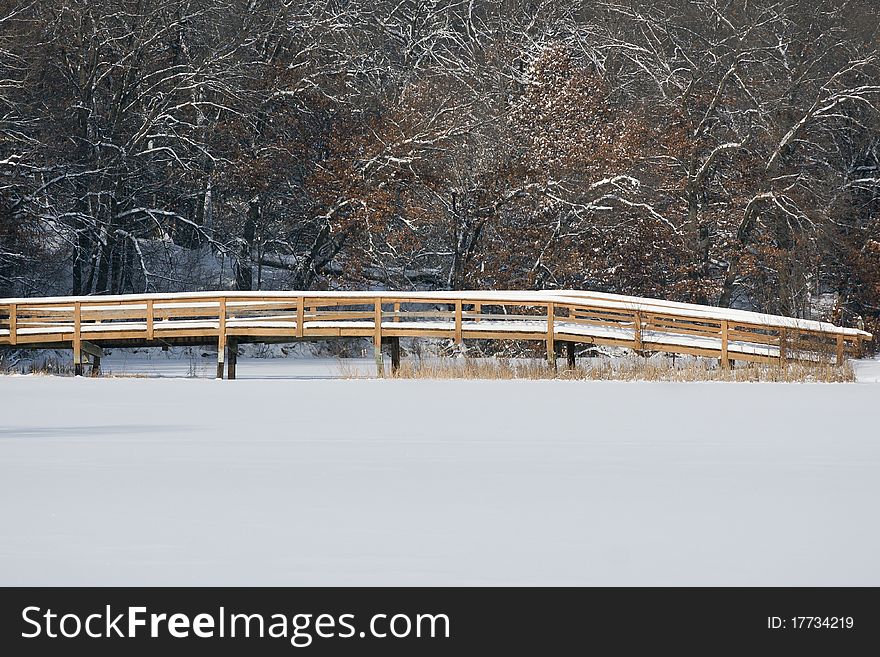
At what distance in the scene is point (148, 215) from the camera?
127 feet

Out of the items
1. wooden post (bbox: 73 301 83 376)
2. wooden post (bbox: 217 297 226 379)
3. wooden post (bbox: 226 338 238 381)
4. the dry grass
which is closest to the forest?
wooden post (bbox: 73 301 83 376)

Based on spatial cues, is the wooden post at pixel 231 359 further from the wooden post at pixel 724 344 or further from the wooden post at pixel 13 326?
the wooden post at pixel 724 344

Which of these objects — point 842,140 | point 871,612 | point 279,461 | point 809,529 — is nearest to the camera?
point 871,612

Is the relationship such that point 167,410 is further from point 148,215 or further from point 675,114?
point 675,114

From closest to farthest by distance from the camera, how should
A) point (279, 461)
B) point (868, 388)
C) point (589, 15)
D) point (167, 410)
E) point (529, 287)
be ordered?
point (279, 461), point (167, 410), point (868, 388), point (529, 287), point (589, 15)

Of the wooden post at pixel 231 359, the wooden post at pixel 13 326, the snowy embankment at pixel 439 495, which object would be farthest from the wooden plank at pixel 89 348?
the snowy embankment at pixel 439 495

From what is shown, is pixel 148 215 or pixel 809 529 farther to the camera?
pixel 148 215

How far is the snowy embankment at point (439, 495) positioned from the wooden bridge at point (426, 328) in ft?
26.5

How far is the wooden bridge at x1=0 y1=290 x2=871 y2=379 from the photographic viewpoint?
2556cm

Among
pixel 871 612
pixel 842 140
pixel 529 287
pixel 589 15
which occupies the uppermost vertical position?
pixel 589 15

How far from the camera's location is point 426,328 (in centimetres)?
2620

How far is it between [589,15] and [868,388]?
24991mm

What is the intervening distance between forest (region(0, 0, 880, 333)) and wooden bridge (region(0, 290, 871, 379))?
397 inches

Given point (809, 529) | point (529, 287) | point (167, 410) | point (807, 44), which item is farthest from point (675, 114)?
point (809, 529)
